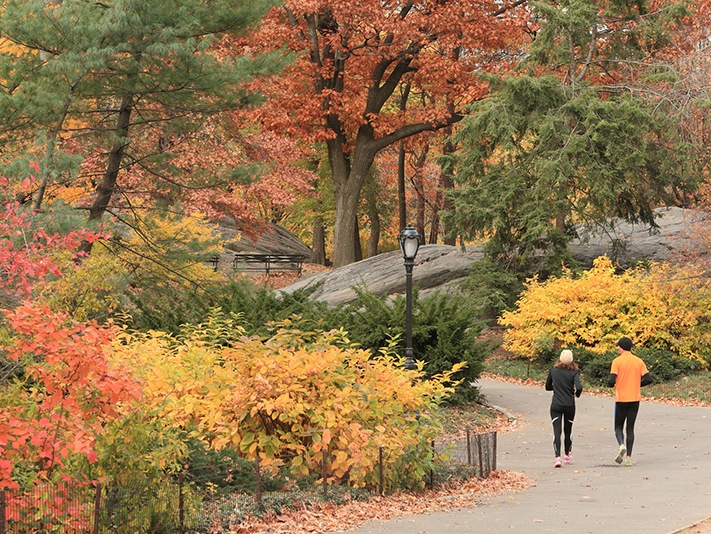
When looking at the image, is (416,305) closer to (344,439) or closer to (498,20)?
(344,439)

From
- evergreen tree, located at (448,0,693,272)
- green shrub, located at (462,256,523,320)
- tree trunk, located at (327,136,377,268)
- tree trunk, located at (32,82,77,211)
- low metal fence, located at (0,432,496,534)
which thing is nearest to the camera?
low metal fence, located at (0,432,496,534)

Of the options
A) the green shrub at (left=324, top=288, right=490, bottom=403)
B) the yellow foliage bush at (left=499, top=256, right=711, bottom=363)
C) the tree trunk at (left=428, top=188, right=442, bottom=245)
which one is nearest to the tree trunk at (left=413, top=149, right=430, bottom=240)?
the tree trunk at (left=428, top=188, right=442, bottom=245)

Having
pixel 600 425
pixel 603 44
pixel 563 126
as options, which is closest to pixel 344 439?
pixel 600 425

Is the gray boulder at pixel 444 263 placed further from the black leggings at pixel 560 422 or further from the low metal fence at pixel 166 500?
the low metal fence at pixel 166 500

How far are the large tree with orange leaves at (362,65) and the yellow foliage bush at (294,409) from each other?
18.3m

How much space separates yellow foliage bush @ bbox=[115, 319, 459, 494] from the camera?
26.3 feet

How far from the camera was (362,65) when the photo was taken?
29547mm

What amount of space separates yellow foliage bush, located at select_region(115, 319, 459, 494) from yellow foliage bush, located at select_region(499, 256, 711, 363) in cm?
1228

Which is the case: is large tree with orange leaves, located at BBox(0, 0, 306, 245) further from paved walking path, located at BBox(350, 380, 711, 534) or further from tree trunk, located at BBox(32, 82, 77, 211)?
paved walking path, located at BBox(350, 380, 711, 534)

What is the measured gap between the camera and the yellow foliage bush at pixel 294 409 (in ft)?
26.3

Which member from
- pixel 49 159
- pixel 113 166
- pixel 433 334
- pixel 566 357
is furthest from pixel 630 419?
pixel 113 166

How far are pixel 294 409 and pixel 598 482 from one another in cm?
427

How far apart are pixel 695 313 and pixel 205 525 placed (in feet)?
51.8

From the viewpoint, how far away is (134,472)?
6.30 metres
